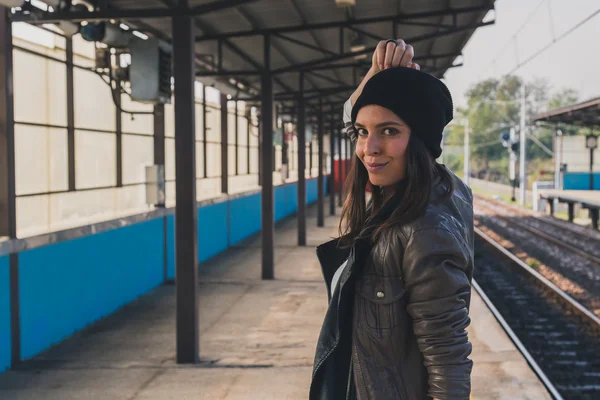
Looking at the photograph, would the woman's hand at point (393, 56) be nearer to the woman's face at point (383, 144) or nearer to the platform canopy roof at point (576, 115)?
the woman's face at point (383, 144)

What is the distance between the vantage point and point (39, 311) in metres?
7.07

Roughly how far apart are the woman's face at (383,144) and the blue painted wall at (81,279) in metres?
5.51

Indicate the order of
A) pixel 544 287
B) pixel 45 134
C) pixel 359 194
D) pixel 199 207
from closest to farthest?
pixel 359 194 < pixel 45 134 < pixel 544 287 < pixel 199 207

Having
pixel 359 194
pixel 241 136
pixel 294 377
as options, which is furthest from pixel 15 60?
pixel 241 136

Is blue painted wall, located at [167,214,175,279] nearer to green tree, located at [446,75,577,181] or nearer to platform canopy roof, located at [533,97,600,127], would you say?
platform canopy roof, located at [533,97,600,127]

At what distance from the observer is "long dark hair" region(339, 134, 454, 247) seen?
70.1 inches

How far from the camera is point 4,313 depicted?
250 inches

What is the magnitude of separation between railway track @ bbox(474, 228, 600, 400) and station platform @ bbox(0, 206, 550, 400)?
0.42 m

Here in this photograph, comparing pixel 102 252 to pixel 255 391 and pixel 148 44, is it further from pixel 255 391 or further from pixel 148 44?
pixel 255 391

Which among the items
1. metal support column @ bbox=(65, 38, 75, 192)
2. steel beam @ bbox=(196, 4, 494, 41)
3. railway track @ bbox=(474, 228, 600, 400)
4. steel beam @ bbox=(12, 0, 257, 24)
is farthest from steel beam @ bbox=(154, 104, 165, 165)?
railway track @ bbox=(474, 228, 600, 400)

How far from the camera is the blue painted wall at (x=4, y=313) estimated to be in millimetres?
6293

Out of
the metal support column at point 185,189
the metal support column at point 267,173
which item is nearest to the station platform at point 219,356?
the metal support column at point 185,189

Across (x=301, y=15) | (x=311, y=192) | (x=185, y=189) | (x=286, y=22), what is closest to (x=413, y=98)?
(x=185, y=189)

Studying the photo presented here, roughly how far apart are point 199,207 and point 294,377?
24.8 ft
